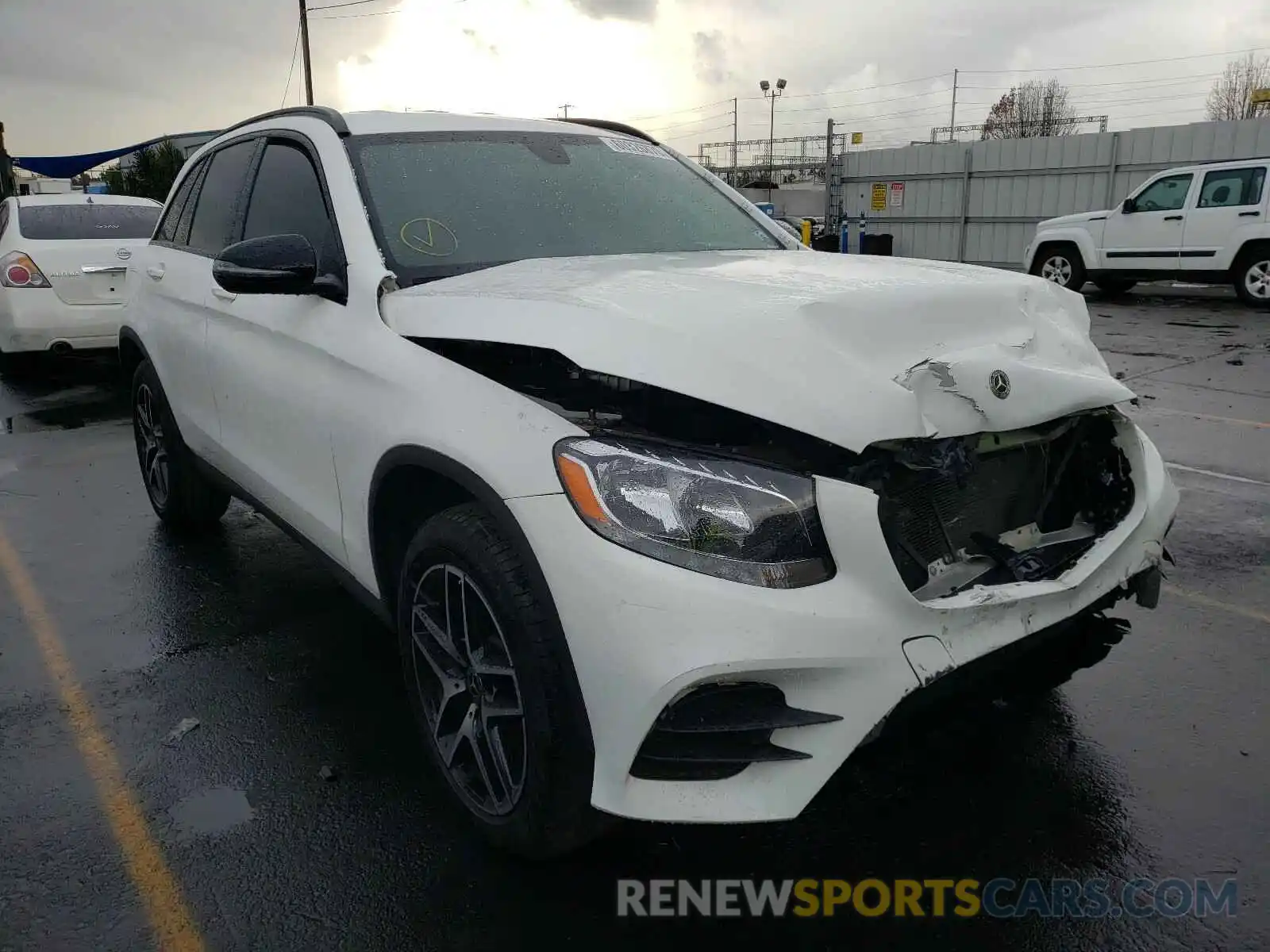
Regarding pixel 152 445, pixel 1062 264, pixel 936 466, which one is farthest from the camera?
pixel 1062 264

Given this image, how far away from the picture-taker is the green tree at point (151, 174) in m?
29.1

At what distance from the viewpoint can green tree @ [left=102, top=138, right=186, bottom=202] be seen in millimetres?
29109

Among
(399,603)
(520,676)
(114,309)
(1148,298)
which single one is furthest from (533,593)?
(1148,298)

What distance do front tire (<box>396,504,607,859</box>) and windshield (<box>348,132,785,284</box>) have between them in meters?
0.94

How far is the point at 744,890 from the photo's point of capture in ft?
7.79

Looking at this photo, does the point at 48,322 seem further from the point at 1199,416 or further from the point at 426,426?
the point at 1199,416

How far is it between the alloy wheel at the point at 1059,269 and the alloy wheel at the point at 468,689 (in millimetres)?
16219

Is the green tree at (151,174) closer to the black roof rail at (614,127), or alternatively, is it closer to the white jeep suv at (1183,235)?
the white jeep suv at (1183,235)

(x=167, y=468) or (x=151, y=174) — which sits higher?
(x=151, y=174)

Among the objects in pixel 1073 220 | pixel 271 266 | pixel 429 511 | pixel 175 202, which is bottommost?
pixel 429 511

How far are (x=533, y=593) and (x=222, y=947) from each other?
110 centimetres

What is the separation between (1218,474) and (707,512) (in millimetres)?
5008

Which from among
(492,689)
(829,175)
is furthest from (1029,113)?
(492,689)

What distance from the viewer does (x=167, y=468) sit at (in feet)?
15.8
